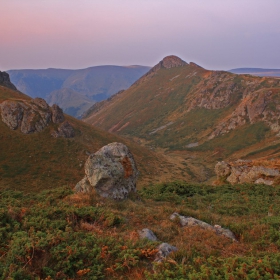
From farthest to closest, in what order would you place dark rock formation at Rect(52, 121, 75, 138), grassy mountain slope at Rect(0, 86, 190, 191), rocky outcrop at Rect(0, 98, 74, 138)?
dark rock formation at Rect(52, 121, 75, 138), rocky outcrop at Rect(0, 98, 74, 138), grassy mountain slope at Rect(0, 86, 190, 191)

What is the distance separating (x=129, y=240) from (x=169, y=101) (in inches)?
6645

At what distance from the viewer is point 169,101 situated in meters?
173

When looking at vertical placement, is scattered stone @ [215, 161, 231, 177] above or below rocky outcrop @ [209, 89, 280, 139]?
below

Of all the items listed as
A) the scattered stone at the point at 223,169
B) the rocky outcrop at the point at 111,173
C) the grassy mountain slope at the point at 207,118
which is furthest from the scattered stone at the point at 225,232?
the grassy mountain slope at the point at 207,118

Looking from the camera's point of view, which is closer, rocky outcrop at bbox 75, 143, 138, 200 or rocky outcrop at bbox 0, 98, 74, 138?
rocky outcrop at bbox 75, 143, 138, 200

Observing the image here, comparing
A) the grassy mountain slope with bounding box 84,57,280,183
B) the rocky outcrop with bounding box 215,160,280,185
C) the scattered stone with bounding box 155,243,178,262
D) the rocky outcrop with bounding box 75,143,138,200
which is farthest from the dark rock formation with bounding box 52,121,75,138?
the scattered stone with bounding box 155,243,178,262

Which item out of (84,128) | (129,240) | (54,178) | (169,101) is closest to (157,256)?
(129,240)

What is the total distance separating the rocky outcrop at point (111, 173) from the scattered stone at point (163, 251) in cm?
690

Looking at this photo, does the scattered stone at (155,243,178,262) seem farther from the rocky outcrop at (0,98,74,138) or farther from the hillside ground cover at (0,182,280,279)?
the rocky outcrop at (0,98,74,138)

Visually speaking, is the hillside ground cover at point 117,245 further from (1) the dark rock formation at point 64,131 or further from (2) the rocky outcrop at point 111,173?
(1) the dark rock formation at point 64,131

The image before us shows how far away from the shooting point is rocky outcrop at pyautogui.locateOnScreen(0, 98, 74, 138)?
5488cm

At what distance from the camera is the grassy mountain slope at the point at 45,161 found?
142 ft

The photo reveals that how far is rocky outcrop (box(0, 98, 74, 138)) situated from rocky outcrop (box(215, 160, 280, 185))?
3968 centimetres

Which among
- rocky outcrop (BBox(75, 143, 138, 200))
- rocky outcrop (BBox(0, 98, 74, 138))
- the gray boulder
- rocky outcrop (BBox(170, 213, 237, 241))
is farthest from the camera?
rocky outcrop (BBox(0, 98, 74, 138))
